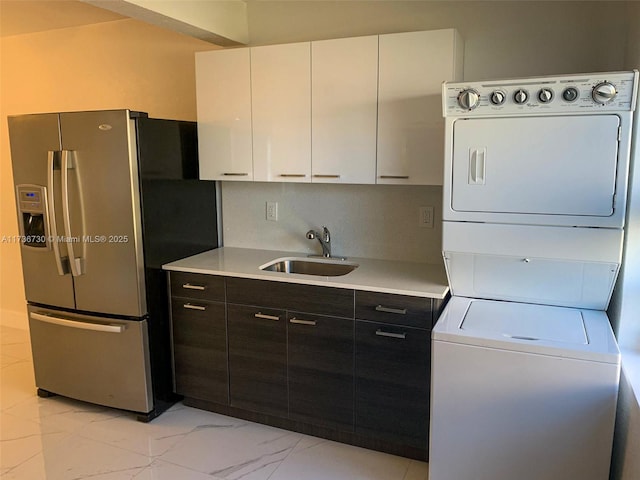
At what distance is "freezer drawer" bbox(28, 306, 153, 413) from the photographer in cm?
282

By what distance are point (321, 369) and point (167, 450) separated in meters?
0.89

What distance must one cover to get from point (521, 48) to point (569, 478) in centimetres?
193

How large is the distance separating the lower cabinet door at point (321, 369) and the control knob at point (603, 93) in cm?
140

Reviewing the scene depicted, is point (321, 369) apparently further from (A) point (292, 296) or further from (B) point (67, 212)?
(B) point (67, 212)

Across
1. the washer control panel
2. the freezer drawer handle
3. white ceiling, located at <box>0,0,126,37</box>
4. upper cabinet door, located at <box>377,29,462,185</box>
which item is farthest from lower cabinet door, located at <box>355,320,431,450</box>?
white ceiling, located at <box>0,0,126,37</box>

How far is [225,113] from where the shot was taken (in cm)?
293

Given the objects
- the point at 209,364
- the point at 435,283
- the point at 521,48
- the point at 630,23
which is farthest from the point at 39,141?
the point at 630,23

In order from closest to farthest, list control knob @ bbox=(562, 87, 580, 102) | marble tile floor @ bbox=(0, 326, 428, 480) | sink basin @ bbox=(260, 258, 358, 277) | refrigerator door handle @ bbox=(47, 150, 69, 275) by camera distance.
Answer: control knob @ bbox=(562, 87, 580, 102) < marble tile floor @ bbox=(0, 326, 428, 480) < refrigerator door handle @ bbox=(47, 150, 69, 275) < sink basin @ bbox=(260, 258, 358, 277)

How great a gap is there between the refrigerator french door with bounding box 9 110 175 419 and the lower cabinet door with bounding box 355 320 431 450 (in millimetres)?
1209

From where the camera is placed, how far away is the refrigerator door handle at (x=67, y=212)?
8.96 ft

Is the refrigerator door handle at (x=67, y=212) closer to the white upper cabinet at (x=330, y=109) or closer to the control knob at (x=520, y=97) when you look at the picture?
the white upper cabinet at (x=330, y=109)

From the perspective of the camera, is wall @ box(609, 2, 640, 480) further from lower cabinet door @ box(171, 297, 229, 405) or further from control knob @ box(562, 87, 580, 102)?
lower cabinet door @ box(171, 297, 229, 405)

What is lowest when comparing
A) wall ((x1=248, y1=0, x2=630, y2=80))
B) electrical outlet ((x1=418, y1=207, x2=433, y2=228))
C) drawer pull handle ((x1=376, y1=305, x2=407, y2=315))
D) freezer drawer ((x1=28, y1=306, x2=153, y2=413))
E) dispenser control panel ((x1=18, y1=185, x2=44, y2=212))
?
freezer drawer ((x1=28, y1=306, x2=153, y2=413))

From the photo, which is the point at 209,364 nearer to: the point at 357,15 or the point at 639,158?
the point at 357,15
